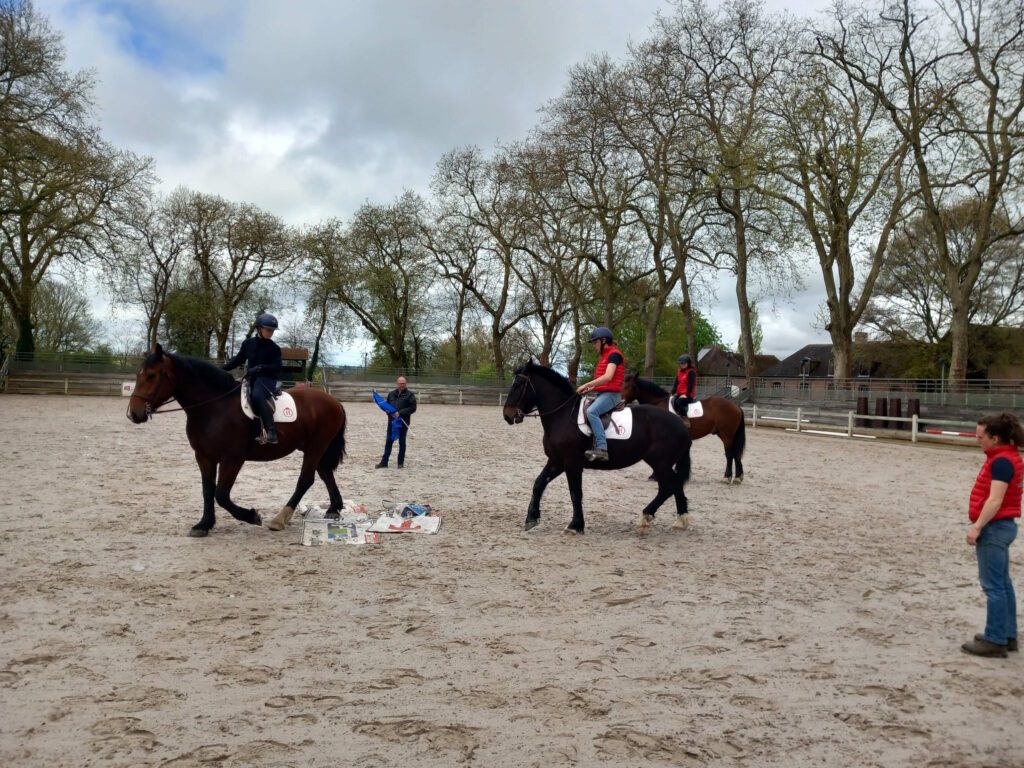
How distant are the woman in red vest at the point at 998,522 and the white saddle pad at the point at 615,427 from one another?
13.0ft

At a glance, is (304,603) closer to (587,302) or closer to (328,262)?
(587,302)

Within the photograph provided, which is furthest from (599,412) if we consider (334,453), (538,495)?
(334,453)

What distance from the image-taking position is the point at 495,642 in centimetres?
460

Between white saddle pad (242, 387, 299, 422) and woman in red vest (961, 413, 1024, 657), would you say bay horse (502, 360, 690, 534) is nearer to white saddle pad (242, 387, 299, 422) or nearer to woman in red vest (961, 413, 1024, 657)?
white saddle pad (242, 387, 299, 422)

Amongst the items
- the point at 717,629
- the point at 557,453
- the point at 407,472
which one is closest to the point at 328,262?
the point at 407,472

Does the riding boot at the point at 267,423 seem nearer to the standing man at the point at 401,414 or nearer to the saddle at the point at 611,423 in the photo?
the saddle at the point at 611,423

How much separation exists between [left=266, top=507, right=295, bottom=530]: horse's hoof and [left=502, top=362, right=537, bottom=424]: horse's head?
2.75 metres

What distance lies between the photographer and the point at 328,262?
4825cm

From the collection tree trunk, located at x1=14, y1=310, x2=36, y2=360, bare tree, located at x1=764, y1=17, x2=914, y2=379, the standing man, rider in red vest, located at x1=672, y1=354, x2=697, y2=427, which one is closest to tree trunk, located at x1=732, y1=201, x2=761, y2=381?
bare tree, located at x1=764, y1=17, x2=914, y2=379

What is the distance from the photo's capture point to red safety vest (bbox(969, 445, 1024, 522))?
14.5 ft

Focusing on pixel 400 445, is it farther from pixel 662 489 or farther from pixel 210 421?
pixel 662 489

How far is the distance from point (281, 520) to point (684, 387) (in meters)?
7.81

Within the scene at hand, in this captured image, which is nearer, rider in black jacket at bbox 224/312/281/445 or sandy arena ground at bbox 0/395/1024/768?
sandy arena ground at bbox 0/395/1024/768

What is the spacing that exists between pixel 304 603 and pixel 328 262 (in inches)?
1796
